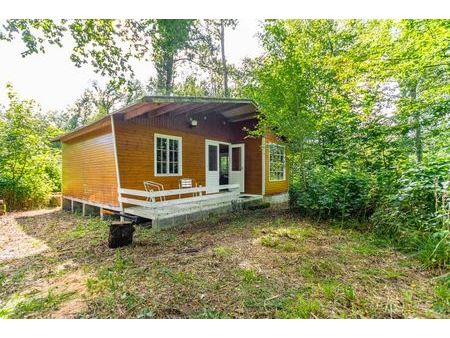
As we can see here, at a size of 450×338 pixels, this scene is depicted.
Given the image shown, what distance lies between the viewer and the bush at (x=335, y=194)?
4.80 meters

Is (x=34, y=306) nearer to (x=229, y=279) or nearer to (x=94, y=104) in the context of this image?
(x=229, y=279)

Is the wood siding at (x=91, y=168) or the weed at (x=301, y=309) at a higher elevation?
the wood siding at (x=91, y=168)

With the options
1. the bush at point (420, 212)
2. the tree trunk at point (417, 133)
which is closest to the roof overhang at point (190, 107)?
the tree trunk at point (417, 133)

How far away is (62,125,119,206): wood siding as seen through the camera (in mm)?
5996

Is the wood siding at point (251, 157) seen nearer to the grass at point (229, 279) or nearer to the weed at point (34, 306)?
the grass at point (229, 279)

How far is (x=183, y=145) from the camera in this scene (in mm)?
7188

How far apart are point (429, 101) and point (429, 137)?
3.11 ft

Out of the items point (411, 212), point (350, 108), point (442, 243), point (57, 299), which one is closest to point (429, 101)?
point (350, 108)

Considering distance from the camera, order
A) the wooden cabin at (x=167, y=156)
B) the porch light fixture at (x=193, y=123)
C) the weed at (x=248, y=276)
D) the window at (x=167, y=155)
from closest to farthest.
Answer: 1. the weed at (x=248, y=276)
2. the wooden cabin at (x=167, y=156)
3. the window at (x=167, y=155)
4. the porch light fixture at (x=193, y=123)

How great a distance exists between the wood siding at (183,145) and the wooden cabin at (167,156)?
2 cm

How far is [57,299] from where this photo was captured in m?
2.31

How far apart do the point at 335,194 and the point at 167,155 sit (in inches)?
180

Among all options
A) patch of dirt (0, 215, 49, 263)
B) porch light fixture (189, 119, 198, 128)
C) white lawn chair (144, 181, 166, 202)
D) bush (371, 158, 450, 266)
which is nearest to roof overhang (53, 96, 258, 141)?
porch light fixture (189, 119, 198, 128)

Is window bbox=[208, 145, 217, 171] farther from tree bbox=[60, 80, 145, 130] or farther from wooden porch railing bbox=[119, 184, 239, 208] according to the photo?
tree bbox=[60, 80, 145, 130]
